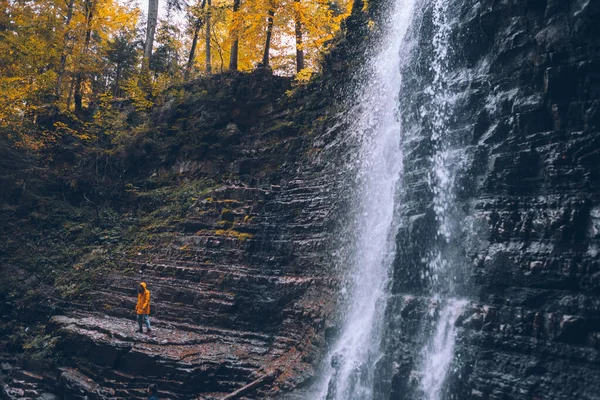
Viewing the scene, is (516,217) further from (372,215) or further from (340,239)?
(340,239)

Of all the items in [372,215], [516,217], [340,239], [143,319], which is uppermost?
[372,215]

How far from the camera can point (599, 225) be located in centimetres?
671

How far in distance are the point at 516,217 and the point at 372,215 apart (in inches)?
207

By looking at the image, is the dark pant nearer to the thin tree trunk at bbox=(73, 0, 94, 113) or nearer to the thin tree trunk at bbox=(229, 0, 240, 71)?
the thin tree trunk at bbox=(229, 0, 240, 71)

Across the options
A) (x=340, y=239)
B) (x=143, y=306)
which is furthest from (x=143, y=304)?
(x=340, y=239)

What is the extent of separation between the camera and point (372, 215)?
502 inches

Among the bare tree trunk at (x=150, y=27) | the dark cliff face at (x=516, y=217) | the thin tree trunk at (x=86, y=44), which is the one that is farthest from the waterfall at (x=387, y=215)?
the thin tree trunk at (x=86, y=44)

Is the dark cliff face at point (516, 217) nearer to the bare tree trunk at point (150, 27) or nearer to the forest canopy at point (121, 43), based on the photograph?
the forest canopy at point (121, 43)

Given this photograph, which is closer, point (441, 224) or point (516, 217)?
point (516, 217)

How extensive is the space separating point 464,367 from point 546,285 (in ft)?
6.83

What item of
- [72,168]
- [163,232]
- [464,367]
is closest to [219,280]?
[163,232]

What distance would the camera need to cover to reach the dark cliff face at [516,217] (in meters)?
6.75

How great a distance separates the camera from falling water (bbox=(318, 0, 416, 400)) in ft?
33.5

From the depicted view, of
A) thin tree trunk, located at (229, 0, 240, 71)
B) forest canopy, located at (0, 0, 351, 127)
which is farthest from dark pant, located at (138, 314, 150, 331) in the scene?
thin tree trunk, located at (229, 0, 240, 71)
